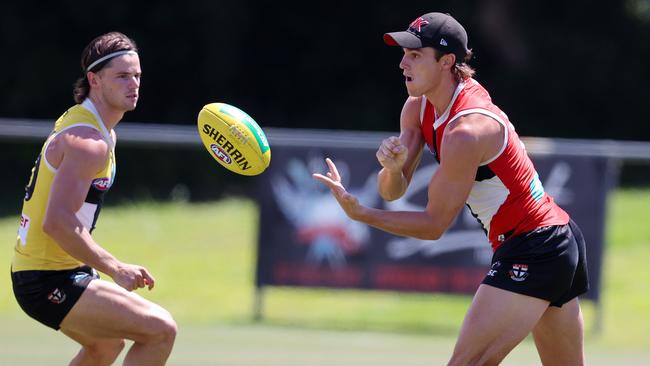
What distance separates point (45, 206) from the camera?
620cm

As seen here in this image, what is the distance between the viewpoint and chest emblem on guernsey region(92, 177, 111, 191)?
6.22m

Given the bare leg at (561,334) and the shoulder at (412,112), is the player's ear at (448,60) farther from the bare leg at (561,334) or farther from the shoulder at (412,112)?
the bare leg at (561,334)

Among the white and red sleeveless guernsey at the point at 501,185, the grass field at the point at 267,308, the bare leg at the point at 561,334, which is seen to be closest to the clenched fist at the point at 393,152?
the white and red sleeveless guernsey at the point at 501,185

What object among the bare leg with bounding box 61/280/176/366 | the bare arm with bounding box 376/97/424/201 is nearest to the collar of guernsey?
the bare leg with bounding box 61/280/176/366

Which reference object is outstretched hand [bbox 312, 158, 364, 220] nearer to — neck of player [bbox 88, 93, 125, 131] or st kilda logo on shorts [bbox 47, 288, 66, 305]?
neck of player [bbox 88, 93, 125, 131]

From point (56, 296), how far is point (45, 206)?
19.0 inches

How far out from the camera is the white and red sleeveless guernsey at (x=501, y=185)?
6016mm

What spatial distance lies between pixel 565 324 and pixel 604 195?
17.6 ft

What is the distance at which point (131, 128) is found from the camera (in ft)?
39.7

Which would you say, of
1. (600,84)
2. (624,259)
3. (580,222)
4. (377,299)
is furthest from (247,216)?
(600,84)

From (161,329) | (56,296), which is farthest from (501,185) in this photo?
(56,296)

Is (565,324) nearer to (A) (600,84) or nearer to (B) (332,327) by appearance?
(B) (332,327)

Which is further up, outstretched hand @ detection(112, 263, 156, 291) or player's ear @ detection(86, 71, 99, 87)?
player's ear @ detection(86, 71, 99, 87)

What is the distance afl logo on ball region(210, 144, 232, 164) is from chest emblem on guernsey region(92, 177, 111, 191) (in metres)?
0.71
